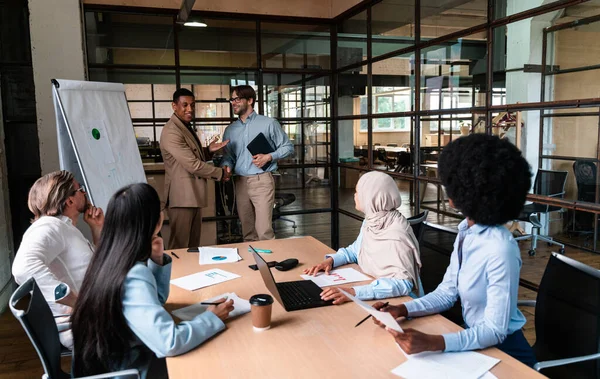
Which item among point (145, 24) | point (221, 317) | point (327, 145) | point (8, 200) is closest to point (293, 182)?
point (327, 145)

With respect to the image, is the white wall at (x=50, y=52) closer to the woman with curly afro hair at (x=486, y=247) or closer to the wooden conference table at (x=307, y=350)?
the wooden conference table at (x=307, y=350)

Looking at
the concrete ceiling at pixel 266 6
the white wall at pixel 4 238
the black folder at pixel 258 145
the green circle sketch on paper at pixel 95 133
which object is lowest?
the white wall at pixel 4 238

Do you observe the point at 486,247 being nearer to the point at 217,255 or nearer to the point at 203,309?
the point at 203,309

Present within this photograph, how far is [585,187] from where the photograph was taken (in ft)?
7.06

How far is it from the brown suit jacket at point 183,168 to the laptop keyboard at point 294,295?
2.09 metres

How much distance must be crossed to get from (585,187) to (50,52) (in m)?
4.06

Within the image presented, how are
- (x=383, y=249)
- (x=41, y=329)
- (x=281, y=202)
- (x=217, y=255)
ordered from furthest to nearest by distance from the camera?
(x=281, y=202) → (x=217, y=255) → (x=383, y=249) → (x=41, y=329)

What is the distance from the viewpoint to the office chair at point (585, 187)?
2115 mm

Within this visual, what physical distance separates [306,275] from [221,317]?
0.64 m

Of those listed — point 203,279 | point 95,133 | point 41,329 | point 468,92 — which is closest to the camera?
point 41,329

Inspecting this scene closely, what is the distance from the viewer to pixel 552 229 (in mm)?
2322

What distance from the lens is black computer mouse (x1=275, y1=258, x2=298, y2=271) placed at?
2289 mm

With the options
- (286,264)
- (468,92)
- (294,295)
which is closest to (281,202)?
(468,92)

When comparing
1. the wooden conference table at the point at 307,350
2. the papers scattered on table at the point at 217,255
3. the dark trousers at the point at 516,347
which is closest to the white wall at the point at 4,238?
the papers scattered on table at the point at 217,255
